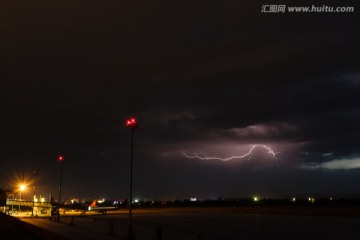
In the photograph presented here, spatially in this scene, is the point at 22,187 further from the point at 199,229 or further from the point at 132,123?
the point at 132,123

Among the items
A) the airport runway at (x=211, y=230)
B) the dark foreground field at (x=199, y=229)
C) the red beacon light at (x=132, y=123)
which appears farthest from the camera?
the airport runway at (x=211, y=230)

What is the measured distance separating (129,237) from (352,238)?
21.3m

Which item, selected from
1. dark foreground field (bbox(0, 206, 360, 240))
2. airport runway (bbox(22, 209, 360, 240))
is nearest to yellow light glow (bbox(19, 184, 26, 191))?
dark foreground field (bbox(0, 206, 360, 240))

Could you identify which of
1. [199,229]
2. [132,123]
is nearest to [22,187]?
[199,229]

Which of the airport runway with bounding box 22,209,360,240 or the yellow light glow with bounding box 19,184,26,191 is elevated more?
the yellow light glow with bounding box 19,184,26,191

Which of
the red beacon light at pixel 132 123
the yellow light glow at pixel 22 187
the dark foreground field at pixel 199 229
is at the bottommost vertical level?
the dark foreground field at pixel 199 229

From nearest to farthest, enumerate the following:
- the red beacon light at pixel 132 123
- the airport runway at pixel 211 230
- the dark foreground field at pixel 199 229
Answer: the red beacon light at pixel 132 123
the dark foreground field at pixel 199 229
the airport runway at pixel 211 230

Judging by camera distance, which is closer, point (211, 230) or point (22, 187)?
point (211, 230)

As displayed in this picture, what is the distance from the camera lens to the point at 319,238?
126ft

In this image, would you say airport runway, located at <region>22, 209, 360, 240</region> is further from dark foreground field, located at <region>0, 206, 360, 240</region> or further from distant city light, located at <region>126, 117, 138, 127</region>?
distant city light, located at <region>126, 117, 138, 127</region>

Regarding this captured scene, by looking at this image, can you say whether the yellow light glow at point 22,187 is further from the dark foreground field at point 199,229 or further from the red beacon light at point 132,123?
the red beacon light at point 132,123

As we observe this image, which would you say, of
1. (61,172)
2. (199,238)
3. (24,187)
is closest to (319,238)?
(199,238)

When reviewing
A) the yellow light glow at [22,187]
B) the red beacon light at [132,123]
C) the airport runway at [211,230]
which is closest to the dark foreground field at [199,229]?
the airport runway at [211,230]

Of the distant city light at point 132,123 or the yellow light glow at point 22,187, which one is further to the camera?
the yellow light glow at point 22,187
